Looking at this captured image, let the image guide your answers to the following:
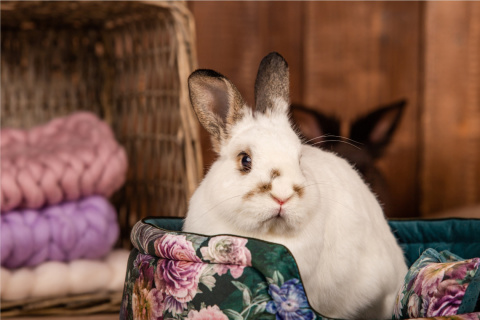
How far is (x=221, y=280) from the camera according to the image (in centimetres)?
88

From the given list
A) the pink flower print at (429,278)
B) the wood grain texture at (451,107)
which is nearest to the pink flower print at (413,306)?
the pink flower print at (429,278)

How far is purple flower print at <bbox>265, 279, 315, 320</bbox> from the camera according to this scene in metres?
0.85

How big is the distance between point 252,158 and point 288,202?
101 mm

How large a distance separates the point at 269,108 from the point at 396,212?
4.26 ft

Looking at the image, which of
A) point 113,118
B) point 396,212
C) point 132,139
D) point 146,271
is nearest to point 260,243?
point 146,271

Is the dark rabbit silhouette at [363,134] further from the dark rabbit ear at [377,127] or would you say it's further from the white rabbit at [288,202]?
the white rabbit at [288,202]

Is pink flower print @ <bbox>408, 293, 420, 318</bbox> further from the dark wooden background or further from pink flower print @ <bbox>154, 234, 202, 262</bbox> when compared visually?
the dark wooden background

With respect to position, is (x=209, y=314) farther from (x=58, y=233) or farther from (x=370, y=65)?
(x=370, y=65)

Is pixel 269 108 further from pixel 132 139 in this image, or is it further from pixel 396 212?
pixel 396 212

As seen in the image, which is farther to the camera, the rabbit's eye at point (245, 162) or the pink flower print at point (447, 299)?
the rabbit's eye at point (245, 162)

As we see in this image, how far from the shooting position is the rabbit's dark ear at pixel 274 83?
1.10m

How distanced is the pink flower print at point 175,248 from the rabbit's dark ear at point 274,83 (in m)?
0.30

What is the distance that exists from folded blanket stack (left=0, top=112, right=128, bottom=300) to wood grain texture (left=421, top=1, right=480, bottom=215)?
1.21m

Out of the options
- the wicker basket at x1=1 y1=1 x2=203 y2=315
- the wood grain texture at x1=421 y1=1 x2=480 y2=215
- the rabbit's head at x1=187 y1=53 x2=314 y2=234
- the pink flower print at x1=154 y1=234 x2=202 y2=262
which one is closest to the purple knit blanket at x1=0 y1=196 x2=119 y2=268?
the wicker basket at x1=1 y1=1 x2=203 y2=315
